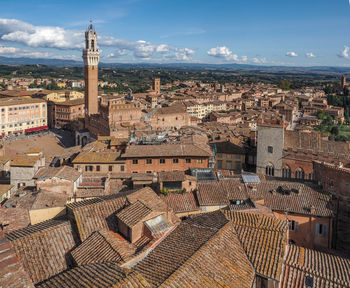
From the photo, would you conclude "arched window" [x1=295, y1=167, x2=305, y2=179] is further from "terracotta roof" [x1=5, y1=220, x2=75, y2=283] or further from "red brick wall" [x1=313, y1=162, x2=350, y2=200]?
"terracotta roof" [x1=5, y1=220, x2=75, y2=283]

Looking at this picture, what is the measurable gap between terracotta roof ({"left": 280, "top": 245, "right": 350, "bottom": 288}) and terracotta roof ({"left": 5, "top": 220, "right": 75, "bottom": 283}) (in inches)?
300

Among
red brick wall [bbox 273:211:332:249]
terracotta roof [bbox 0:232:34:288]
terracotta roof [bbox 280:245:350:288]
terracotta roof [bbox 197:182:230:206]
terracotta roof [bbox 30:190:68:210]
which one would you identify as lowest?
red brick wall [bbox 273:211:332:249]

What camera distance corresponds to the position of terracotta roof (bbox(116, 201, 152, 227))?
12348mm

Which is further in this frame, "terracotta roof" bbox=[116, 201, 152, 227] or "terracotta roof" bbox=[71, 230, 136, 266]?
"terracotta roof" bbox=[116, 201, 152, 227]

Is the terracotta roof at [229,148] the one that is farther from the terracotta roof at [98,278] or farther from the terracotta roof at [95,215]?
the terracotta roof at [98,278]

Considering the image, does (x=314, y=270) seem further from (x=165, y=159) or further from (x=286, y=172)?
(x=286, y=172)

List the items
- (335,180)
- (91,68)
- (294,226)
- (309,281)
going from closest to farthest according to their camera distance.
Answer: (309,281) → (294,226) → (335,180) → (91,68)

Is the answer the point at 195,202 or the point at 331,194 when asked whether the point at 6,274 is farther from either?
the point at 331,194

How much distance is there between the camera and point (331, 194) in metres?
19.5

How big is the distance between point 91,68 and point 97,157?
45.9m

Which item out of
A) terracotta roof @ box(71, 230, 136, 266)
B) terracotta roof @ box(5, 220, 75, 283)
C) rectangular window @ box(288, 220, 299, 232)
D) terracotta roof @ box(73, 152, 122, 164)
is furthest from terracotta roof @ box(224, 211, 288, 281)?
terracotta roof @ box(73, 152, 122, 164)

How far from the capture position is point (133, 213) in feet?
42.3

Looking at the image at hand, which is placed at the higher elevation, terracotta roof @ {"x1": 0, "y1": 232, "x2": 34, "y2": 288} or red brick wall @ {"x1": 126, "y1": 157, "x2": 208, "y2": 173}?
terracotta roof @ {"x1": 0, "y1": 232, "x2": 34, "y2": 288}

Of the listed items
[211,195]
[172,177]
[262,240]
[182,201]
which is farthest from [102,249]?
[172,177]
